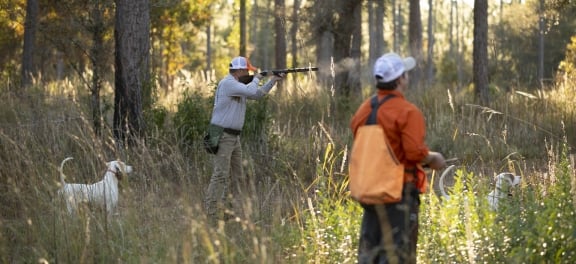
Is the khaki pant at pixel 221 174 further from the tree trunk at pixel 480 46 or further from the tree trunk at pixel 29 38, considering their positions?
the tree trunk at pixel 29 38

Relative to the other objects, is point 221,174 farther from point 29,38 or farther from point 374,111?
point 29,38

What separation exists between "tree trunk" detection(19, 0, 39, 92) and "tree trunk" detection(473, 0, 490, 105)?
32.3 ft

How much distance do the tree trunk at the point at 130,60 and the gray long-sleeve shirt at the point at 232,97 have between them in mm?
2815

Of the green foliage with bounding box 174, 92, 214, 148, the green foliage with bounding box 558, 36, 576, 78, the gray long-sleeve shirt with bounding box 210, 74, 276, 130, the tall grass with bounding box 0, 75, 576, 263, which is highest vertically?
the green foliage with bounding box 558, 36, 576, 78

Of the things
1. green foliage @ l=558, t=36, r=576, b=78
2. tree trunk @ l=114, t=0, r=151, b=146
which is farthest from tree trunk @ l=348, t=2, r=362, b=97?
tree trunk @ l=114, t=0, r=151, b=146

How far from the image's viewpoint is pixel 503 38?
47656 mm

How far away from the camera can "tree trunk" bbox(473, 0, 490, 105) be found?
1612cm

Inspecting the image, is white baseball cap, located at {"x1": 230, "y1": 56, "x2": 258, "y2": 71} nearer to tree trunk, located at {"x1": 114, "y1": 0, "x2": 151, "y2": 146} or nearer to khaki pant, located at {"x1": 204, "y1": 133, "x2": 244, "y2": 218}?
khaki pant, located at {"x1": 204, "y1": 133, "x2": 244, "y2": 218}

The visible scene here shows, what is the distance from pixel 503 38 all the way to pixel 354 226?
43.1 meters

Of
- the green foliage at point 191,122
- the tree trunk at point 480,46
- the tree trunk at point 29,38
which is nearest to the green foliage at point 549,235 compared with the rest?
the green foliage at point 191,122

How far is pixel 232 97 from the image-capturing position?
914cm

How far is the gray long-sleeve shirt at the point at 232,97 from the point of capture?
9031 mm

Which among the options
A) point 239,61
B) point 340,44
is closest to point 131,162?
point 239,61

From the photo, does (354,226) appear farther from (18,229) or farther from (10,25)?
(10,25)
